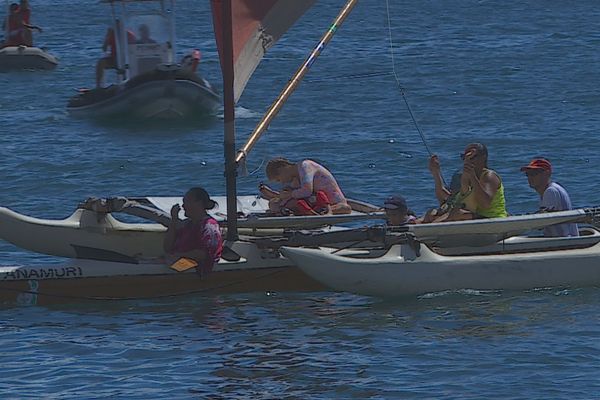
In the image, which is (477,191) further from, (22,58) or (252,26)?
(22,58)

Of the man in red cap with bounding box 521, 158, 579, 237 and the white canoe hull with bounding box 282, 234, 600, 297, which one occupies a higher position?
the man in red cap with bounding box 521, 158, 579, 237

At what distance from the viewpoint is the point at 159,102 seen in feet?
101

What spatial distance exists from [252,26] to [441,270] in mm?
3132

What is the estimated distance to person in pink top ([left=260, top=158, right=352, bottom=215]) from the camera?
55.4ft

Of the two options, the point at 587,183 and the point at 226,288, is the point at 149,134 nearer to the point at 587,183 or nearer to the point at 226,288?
the point at 587,183

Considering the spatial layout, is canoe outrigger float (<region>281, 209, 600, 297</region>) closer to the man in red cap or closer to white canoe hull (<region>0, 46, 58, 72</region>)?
the man in red cap

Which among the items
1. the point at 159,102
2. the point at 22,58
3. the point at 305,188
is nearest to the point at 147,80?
the point at 159,102

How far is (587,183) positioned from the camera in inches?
936

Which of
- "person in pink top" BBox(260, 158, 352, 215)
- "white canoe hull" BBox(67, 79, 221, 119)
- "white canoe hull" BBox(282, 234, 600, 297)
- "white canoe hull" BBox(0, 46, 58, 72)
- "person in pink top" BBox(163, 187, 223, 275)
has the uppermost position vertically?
"white canoe hull" BBox(0, 46, 58, 72)

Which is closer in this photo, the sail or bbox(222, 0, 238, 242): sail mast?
bbox(222, 0, 238, 242): sail mast

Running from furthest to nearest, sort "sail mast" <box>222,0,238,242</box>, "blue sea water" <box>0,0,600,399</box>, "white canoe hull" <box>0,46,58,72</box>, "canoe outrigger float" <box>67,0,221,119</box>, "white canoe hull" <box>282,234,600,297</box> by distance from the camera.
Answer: "white canoe hull" <box>0,46,58,72</box> < "canoe outrigger float" <box>67,0,221,119</box> < "sail mast" <box>222,0,238,242</box> < "white canoe hull" <box>282,234,600,297</box> < "blue sea water" <box>0,0,600,399</box>

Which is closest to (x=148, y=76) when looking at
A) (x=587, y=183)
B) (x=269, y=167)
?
(x=587, y=183)

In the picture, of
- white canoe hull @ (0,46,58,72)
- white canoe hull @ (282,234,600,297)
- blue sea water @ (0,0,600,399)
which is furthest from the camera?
white canoe hull @ (0,46,58,72)

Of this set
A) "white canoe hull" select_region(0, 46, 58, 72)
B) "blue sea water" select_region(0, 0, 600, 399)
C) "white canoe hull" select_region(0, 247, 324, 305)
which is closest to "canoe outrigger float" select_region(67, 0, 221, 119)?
"blue sea water" select_region(0, 0, 600, 399)
